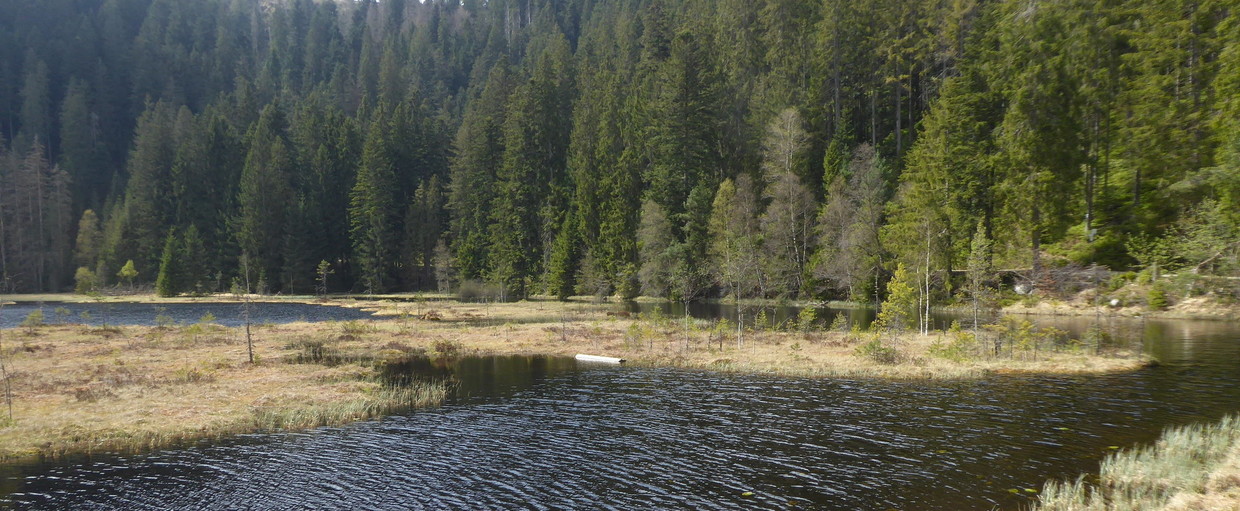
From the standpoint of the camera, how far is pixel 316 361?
1485 inches

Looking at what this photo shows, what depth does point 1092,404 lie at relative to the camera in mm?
25391

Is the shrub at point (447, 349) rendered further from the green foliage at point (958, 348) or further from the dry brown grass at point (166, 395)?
the green foliage at point (958, 348)

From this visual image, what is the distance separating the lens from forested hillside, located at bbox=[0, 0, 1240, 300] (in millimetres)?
59250

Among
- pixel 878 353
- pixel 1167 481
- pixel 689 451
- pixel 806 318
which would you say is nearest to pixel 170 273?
pixel 806 318

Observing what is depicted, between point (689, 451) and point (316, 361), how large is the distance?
26.3m

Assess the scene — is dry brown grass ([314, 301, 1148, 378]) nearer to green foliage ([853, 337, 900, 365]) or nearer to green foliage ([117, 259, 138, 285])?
green foliage ([853, 337, 900, 365])

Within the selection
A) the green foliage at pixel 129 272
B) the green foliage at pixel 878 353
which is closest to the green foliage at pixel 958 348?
the green foliage at pixel 878 353

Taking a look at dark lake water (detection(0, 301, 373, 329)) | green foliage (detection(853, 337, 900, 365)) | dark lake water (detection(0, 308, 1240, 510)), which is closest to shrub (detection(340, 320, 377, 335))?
dark lake water (detection(0, 301, 373, 329))

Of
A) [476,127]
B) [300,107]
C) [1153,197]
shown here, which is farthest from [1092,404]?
[300,107]

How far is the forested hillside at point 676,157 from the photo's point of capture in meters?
59.2

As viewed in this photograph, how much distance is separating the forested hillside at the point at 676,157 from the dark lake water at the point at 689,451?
52.2 ft

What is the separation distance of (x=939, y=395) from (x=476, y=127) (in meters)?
94.5

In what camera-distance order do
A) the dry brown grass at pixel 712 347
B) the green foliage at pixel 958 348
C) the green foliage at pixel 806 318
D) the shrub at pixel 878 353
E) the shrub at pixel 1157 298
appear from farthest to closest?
the shrub at pixel 1157 298, the green foliage at pixel 806 318, the green foliage at pixel 958 348, the shrub at pixel 878 353, the dry brown grass at pixel 712 347

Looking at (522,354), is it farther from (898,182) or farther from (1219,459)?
(898,182)
